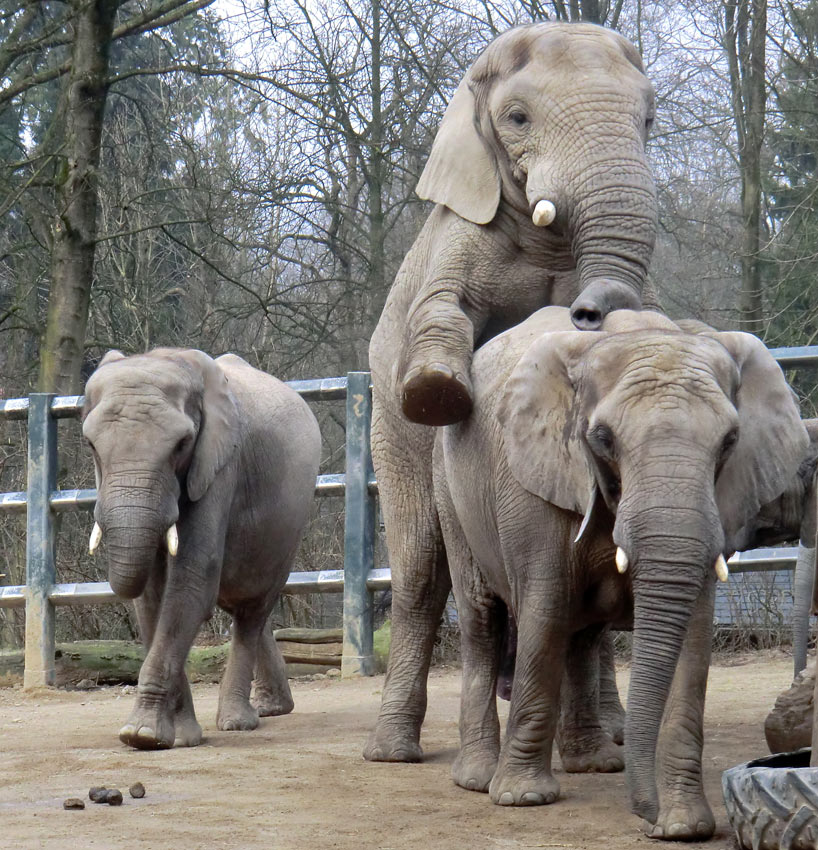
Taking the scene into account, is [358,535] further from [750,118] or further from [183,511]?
[750,118]

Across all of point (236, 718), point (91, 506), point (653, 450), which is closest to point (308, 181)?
point (91, 506)

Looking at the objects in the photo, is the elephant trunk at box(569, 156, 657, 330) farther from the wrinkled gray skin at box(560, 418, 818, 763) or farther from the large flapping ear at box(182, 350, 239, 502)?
the large flapping ear at box(182, 350, 239, 502)

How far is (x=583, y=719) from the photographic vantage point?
5.55 meters

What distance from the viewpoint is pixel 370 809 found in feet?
15.5

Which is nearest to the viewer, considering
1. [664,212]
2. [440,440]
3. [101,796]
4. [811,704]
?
[101,796]

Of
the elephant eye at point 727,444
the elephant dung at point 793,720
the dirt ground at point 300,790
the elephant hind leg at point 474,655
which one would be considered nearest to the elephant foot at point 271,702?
the dirt ground at point 300,790

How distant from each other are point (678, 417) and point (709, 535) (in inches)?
13.2

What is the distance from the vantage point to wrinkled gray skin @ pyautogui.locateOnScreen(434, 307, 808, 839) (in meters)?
4.04

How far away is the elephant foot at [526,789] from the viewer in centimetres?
466

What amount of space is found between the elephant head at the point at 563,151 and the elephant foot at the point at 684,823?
1.72m

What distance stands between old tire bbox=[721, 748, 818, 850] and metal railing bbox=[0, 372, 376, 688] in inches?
211

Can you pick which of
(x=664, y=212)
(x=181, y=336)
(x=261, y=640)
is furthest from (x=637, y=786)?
(x=181, y=336)

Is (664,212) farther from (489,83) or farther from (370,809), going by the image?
(370,809)

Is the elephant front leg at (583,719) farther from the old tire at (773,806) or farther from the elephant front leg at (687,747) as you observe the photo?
the old tire at (773,806)
